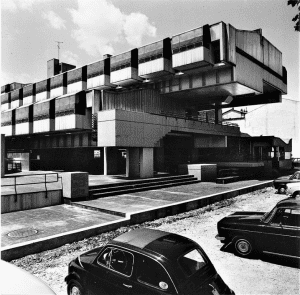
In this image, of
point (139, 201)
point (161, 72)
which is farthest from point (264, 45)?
point (139, 201)

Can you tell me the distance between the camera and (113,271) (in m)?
4.52

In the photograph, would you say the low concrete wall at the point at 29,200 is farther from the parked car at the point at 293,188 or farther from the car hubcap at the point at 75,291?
the parked car at the point at 293,188

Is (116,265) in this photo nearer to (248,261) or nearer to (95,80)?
(248,261)

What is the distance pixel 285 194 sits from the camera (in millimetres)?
17391

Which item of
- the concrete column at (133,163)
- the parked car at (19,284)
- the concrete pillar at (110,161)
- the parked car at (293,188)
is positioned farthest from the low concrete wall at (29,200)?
the parked car at (293,188)

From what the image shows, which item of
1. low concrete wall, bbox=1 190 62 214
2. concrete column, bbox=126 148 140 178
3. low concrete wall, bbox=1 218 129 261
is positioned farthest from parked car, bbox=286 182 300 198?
low concrete wall, bbox=1 190 62 214

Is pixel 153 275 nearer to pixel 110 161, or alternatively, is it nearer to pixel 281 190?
pixel 281 190

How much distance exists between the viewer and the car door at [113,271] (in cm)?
432

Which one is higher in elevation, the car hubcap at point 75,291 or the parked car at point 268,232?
the parked car at point 268,232

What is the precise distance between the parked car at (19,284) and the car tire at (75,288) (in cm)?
177

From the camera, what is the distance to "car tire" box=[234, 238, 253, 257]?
712cm

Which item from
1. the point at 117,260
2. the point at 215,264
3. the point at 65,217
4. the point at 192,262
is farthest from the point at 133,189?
the point at 192,262

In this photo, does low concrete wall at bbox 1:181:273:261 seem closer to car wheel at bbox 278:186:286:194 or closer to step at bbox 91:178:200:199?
step at bbox 91:178:200:199

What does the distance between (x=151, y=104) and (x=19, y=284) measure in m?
26.2
